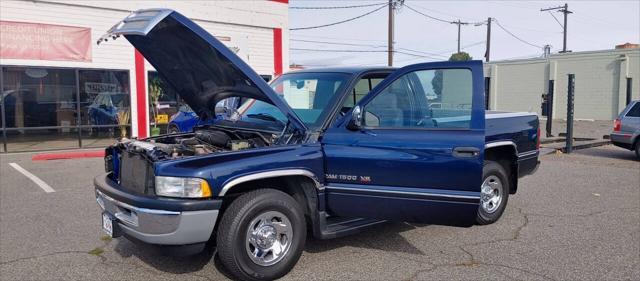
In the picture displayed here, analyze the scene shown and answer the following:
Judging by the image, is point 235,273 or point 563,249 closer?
point 235,273

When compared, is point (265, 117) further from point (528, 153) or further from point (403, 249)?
point (528, 153)

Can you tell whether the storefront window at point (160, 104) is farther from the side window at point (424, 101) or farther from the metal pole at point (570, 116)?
the side window at point (424, 101)

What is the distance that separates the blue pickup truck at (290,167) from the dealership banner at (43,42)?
33.9ft

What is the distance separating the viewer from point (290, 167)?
13.4 feet

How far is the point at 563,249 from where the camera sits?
4910 millimetres

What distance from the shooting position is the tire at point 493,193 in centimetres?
570

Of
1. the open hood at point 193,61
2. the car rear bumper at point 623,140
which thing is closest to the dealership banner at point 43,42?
the open hood at point 193,61

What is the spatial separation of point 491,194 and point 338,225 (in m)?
2.32

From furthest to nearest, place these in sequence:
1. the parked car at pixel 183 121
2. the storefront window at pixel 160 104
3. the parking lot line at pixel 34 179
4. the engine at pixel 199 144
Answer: the storefront window at pixel 160 104, the parked car at pixel 183 121, the parking lot line at pixel 34 179, the engine at pixel 199 144

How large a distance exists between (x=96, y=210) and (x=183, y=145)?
2.62m

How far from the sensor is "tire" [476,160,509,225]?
570 cm

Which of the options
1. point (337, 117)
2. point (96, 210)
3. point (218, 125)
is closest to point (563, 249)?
point (337, 117)

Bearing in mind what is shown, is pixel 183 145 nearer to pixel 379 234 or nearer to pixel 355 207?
pixel 355 207

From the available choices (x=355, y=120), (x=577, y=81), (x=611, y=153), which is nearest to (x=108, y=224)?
(x=355, y=120)
